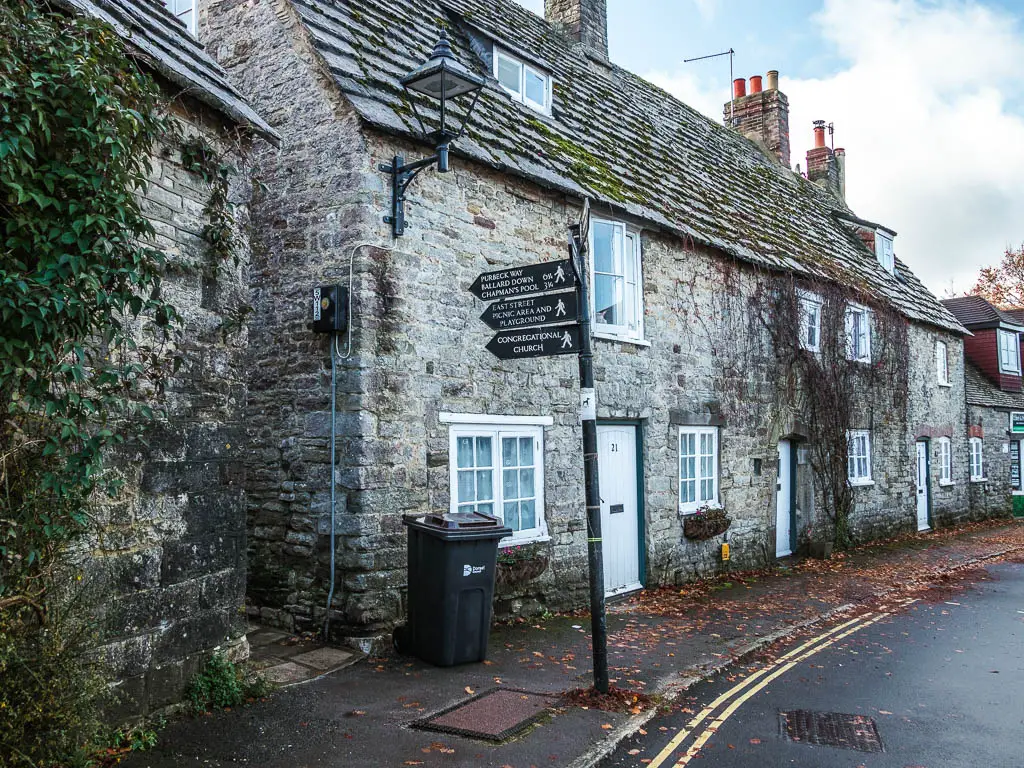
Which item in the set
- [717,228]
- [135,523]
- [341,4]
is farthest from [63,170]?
[717,228]

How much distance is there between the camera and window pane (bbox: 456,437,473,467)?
883 cm

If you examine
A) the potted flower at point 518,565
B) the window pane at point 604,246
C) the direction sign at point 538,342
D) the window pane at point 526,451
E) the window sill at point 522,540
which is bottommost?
the potted flower at point 518,565

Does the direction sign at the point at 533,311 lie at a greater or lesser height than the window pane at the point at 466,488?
greater

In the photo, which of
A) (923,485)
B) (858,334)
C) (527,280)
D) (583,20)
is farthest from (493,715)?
(923,485)

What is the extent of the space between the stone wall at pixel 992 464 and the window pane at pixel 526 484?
1890 centimetres

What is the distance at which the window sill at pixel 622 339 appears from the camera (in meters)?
10.6

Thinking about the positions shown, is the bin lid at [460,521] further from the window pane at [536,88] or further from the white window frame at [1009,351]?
the white window frame at [1009,351]

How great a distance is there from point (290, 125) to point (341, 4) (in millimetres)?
2185

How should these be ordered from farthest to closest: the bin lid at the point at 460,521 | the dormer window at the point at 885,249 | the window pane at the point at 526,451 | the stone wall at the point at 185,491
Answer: the dormer window at the point at 885,249 < the window pane at the point at 526,451 < the bin lid at the point at 460,521 < the stone wall at the point at 185,491

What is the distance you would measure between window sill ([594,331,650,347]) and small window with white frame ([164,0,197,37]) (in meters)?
6.23

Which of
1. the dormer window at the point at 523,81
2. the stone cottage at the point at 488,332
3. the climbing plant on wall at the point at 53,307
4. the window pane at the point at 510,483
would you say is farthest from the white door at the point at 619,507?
the climbing plant on wall at the point at 53,307

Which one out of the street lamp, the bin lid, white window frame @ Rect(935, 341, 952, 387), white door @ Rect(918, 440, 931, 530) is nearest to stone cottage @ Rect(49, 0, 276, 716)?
the street lamp

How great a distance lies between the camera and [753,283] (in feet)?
46.5

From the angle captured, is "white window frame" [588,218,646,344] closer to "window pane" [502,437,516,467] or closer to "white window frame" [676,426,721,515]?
"white window frame" [676,426,721,515]
